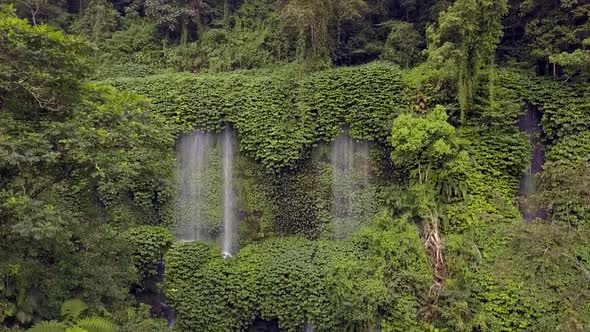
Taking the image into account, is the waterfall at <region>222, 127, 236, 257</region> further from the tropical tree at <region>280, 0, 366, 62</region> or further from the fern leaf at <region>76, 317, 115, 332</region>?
the fern leaf at <region>76, 317, 115, 332</region>

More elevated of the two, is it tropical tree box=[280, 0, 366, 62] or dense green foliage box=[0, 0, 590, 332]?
tropical tree box=[280, 0, 366, 62]

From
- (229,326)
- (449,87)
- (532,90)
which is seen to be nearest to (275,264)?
(229,326)

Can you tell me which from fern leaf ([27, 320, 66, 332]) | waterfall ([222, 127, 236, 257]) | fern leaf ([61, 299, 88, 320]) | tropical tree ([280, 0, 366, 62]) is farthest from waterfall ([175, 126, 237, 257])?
fern leaf ([27, 320, 66, 332])

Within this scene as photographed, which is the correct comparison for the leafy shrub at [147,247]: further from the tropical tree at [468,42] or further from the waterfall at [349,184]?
the tropical tree at [468,42]

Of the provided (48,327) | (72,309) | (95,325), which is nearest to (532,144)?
(95,325)

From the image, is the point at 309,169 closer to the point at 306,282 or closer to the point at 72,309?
the point at 306,282

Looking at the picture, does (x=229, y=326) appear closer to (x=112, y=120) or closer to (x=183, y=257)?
(x=183, y=257)
